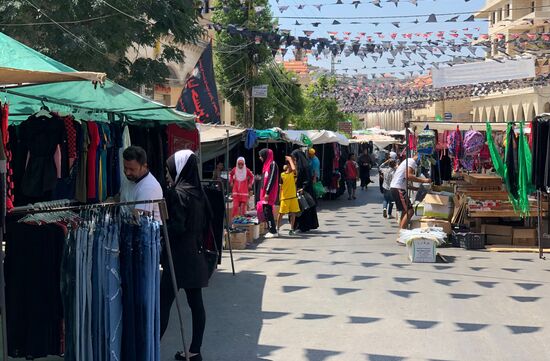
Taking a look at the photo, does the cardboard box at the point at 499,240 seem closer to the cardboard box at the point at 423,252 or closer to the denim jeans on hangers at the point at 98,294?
the cardboard box at the point at 423,252

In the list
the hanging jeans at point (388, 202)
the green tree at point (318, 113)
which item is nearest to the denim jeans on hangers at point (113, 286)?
the hanging jeans at point (388, 202)

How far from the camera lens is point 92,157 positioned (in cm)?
752

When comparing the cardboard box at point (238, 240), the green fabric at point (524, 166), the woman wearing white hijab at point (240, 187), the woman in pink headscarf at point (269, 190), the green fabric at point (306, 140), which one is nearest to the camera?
the green fabric at point (524, 166)

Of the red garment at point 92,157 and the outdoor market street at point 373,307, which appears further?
the red garment at point 92,157

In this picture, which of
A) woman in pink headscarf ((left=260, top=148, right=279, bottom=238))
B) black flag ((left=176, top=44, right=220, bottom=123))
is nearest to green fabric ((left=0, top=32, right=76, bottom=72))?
black flag ((left=176, top=44, right=220, bottom=123))

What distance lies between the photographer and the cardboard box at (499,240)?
12578 millimetres

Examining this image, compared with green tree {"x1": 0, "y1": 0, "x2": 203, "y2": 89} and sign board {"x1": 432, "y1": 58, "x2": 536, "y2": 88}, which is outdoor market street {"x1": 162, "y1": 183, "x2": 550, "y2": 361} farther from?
sign board {"x1": 432, "y1": 58, "x2": 536, "y2": 88}

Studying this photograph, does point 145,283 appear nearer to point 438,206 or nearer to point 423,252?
point 423,252

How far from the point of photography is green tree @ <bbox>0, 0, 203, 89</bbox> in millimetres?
13406

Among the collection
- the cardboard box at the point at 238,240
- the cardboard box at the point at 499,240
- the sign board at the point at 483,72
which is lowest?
the cardboard box at the point at 499,240

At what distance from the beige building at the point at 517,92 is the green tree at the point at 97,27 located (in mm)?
27855

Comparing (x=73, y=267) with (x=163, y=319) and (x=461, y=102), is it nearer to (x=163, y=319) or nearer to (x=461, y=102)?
(x=163, y=319)

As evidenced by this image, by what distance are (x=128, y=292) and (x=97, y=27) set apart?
33.8 ft

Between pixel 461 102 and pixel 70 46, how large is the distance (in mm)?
64347
